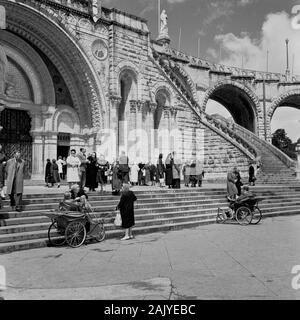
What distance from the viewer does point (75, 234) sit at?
28.7 feet

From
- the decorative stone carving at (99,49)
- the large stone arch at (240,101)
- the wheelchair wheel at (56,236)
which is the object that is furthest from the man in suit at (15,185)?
the large stone arch at (240,101)

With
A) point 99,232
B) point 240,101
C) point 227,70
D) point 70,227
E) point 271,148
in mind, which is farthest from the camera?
point 240,101

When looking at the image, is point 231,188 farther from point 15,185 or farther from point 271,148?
point 271,148

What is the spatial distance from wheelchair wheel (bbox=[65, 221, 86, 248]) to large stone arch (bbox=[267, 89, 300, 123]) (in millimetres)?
30942

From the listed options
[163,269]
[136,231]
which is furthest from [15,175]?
[163,269]

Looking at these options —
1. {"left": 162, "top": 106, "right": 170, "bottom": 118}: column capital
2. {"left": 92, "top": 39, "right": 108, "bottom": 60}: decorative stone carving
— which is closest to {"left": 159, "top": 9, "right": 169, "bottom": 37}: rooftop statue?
{"left": 162, "top": 106, "right": 170, "bottom": 118}: column capital

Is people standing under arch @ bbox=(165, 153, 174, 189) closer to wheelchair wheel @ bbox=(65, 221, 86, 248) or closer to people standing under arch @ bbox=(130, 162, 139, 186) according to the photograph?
people standing under arch @ bbox=(130, 162, 139, 186)

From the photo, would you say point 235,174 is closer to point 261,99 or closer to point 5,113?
point 5,113

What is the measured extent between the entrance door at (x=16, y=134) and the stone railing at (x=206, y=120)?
8.53 meters

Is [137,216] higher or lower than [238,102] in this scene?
lower

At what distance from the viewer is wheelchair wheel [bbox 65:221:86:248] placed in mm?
8695

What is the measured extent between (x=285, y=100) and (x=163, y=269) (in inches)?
1425

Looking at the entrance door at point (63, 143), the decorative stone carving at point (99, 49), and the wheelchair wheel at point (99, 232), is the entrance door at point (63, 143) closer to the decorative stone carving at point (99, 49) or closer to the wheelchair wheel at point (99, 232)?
the decorative stone carving at point (99, 49)

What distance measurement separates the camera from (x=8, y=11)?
17.8m
